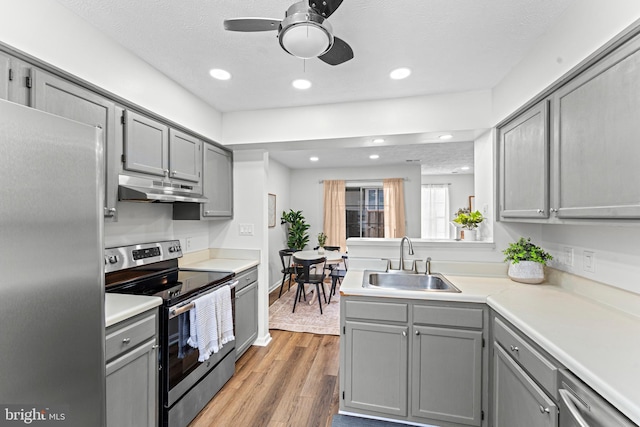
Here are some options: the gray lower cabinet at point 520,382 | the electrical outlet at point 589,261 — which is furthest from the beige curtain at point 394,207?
the gray lower cabinet at point 520,382

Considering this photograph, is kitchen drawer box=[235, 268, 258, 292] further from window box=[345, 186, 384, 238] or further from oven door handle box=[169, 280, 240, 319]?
window box=[345, 186, 384, 238]

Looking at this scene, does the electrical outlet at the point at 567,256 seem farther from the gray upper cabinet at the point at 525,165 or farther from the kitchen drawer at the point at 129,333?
the kitchen drawer at the point at 129,333

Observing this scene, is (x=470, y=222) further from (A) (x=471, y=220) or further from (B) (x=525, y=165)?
(B) (x=525, y=165)

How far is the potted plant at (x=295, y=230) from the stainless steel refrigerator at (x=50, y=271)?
16.2 ft

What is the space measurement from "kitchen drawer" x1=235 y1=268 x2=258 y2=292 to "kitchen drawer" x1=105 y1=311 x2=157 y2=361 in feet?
3.44

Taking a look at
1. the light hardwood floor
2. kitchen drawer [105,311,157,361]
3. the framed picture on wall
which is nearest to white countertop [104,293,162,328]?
kitchen drawer [105,311,157,361]

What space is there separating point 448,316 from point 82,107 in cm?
254

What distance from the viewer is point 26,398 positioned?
2.50 feet

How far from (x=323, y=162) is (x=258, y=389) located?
4232 mm

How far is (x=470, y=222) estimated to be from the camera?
2.54 meters

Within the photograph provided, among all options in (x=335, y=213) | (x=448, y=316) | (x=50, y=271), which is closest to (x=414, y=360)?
(x=448, y=316)

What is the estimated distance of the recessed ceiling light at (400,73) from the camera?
2115 millimetres

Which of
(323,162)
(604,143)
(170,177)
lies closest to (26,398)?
(170,177)

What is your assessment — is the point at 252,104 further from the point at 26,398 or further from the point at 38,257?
the point at 26,398
